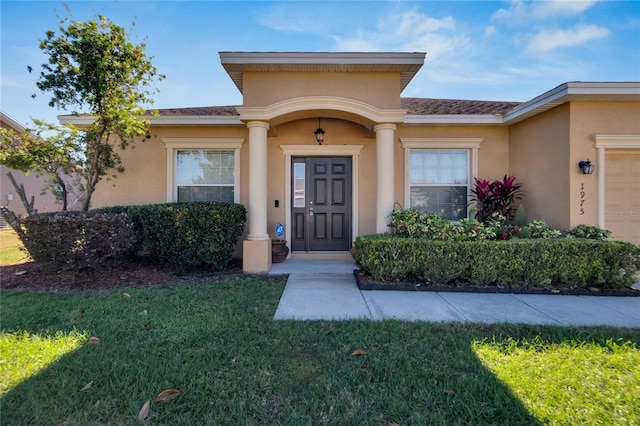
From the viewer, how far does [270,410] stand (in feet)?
6.31

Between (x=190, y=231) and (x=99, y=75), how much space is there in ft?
10.2

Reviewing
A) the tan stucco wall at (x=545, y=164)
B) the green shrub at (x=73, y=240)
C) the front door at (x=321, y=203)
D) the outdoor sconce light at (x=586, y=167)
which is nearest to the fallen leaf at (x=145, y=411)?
the green shrub at (x=73, y=240)

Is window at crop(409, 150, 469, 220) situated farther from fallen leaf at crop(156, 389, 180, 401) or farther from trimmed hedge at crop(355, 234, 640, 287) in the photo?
fallen leaf at crop(156, 389, 180, 401)

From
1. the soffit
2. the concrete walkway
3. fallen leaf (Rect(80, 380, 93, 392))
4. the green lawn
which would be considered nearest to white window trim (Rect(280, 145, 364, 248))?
the soffit

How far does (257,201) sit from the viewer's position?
18.0ft

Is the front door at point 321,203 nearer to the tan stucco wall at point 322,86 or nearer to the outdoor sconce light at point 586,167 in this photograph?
the tan stucco wall at point 322,86

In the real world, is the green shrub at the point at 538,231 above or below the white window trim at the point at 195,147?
below

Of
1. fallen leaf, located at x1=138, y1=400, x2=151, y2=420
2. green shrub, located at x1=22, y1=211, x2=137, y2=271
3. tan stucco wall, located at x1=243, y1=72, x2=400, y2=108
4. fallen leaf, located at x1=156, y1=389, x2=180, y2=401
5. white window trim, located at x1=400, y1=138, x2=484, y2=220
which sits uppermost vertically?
tan stucco wall, located at x1=243, y1=72, x2=400, y2=108

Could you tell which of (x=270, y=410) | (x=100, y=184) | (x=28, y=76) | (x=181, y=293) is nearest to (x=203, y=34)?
(x=28, y=76)

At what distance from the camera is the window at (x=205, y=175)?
680 centimetres

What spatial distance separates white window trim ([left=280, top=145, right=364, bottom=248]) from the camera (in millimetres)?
6703

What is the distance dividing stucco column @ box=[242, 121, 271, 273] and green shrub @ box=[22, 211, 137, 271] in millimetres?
2234

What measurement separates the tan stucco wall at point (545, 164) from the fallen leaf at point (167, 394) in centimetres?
669

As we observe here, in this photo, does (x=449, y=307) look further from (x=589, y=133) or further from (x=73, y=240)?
(x=73, y=240)
